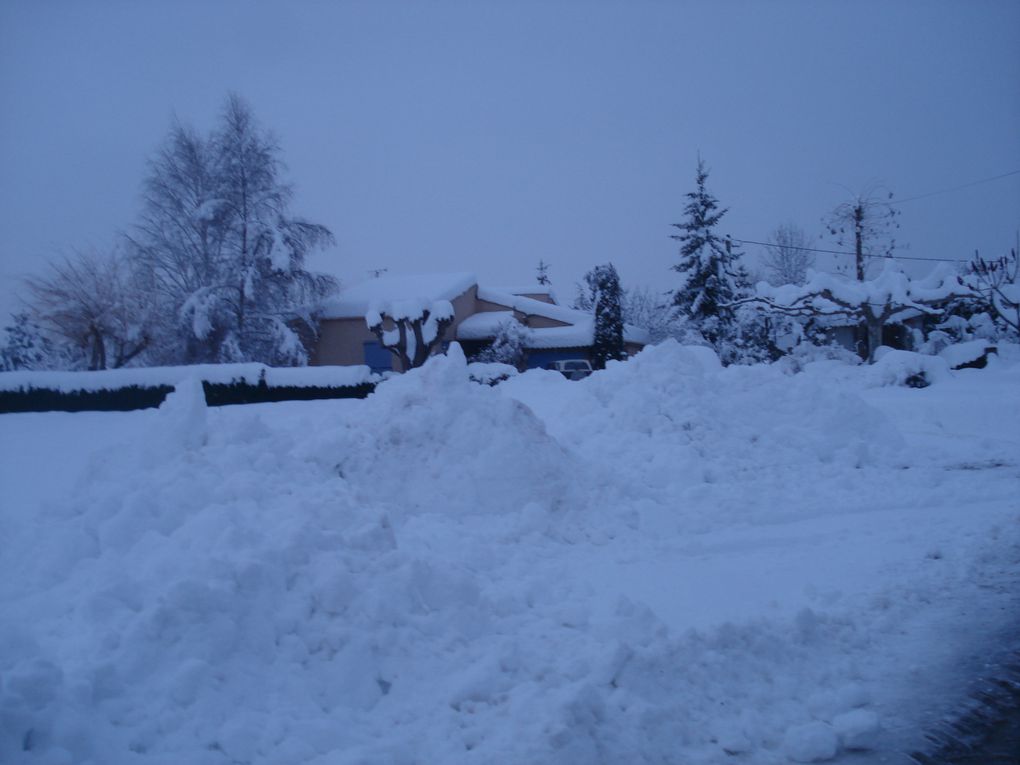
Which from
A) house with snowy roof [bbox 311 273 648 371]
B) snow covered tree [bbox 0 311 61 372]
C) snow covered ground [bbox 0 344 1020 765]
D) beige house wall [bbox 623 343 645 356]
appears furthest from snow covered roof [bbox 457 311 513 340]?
snow covered ground [bbox 0 344 1020 765]

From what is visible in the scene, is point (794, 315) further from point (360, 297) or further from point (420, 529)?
point (420, 529)

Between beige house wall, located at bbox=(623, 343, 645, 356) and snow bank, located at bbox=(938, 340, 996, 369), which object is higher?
beige house wall, located at bbox=(623, 343, 645, 356)

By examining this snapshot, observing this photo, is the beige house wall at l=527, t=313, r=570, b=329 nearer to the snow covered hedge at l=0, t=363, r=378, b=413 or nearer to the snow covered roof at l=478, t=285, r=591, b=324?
the snow covered roof at l=478, t=285, r=591, b=324

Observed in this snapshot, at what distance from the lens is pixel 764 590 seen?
602 centimetres

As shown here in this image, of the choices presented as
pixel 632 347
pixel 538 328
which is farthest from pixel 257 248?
pixel 632 347

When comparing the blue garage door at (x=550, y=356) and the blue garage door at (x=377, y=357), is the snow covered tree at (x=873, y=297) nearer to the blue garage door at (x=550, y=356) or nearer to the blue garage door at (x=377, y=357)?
the blue garage door at (x=550, y=356)

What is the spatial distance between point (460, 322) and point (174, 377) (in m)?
22.9

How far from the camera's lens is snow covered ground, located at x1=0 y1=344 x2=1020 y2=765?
3748 millimetres

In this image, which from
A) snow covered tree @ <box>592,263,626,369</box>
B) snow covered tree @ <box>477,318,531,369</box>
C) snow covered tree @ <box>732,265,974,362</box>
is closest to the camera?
snow covered tree @ <box>732,265,974,362</box>

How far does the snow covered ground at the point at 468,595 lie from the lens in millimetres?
3748

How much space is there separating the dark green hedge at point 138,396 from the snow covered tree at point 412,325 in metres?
9.05

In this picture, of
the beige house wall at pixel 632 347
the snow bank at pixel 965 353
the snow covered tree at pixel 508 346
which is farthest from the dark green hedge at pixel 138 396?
the beige house wall at pixel 632 347

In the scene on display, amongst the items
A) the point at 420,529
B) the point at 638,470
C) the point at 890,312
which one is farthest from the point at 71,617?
the point at 890,312

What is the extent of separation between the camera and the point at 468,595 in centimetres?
508
